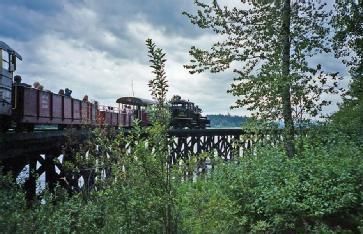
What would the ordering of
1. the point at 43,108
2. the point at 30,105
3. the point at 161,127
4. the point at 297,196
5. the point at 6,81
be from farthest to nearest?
the point at 43,108
the point at 30,105
the point at 6,81
the point at 297,196
the point at 161,127

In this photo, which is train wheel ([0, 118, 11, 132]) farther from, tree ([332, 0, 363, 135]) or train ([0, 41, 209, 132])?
tree ([332, 0, 363, 135])

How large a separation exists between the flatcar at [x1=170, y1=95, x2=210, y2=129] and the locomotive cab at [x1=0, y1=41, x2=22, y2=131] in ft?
78.1

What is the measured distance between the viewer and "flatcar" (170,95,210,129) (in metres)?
37.7

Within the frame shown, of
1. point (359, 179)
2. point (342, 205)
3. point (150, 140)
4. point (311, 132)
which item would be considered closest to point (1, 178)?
point (150, 140)

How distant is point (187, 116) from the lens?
39.4 meters

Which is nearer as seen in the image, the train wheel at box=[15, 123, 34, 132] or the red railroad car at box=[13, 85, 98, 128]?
the red railroad car at box=[13, 85, 98, 128]

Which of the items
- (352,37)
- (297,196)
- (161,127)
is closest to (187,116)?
(352,37)

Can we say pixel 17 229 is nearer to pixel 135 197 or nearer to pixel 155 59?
pixel 135 197

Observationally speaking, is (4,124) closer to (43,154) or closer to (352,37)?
(43,154)

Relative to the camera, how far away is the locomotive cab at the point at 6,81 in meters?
11.6

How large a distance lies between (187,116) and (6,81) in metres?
28.0

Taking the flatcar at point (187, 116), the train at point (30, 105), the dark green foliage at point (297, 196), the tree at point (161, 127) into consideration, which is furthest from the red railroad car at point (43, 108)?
the flatcar at point (187, 116)

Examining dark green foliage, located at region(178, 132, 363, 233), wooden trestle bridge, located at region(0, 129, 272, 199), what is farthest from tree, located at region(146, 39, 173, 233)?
wooden trestle bridge, located at region(0, 129, 272, 199)

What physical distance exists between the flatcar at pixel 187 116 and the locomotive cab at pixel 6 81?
2380cm
